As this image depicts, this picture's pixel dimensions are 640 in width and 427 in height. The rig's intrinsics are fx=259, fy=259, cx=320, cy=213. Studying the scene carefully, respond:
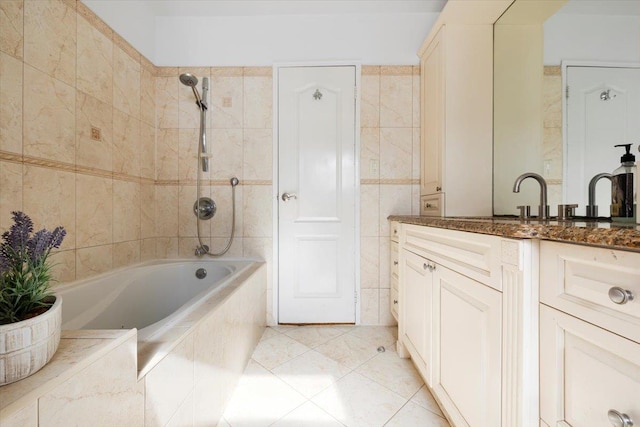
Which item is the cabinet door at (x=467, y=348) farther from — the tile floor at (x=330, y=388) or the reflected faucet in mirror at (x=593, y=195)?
the reflected faucet in mirror at (x=593, y=195)

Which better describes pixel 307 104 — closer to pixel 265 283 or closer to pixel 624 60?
pixel 265 283

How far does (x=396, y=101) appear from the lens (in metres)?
2.02

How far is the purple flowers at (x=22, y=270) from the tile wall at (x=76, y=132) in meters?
0.94

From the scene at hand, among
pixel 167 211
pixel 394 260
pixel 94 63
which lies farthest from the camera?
pixel 167 211

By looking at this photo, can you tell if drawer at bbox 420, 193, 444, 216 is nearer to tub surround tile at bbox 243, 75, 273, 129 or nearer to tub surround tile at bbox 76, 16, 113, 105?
tub surround tile at bbox 243, 75, 273, 129

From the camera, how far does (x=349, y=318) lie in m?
2.03

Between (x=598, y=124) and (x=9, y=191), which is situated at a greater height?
(x=598, y=124)

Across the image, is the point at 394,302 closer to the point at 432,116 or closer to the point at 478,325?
A: the point at 478,325

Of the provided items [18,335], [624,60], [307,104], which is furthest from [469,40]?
[18,335]

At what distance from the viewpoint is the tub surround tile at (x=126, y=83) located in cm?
167

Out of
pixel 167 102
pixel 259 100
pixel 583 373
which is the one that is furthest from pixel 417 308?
pixel 167 102

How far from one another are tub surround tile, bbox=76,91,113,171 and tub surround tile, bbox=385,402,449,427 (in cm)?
201

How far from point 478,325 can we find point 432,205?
1.12m

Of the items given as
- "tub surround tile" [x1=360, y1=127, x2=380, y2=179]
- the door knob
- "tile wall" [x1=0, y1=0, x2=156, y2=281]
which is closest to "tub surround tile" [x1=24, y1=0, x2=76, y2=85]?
"tile wall" [x1=0, y1=0, x2=156, y2=281]
